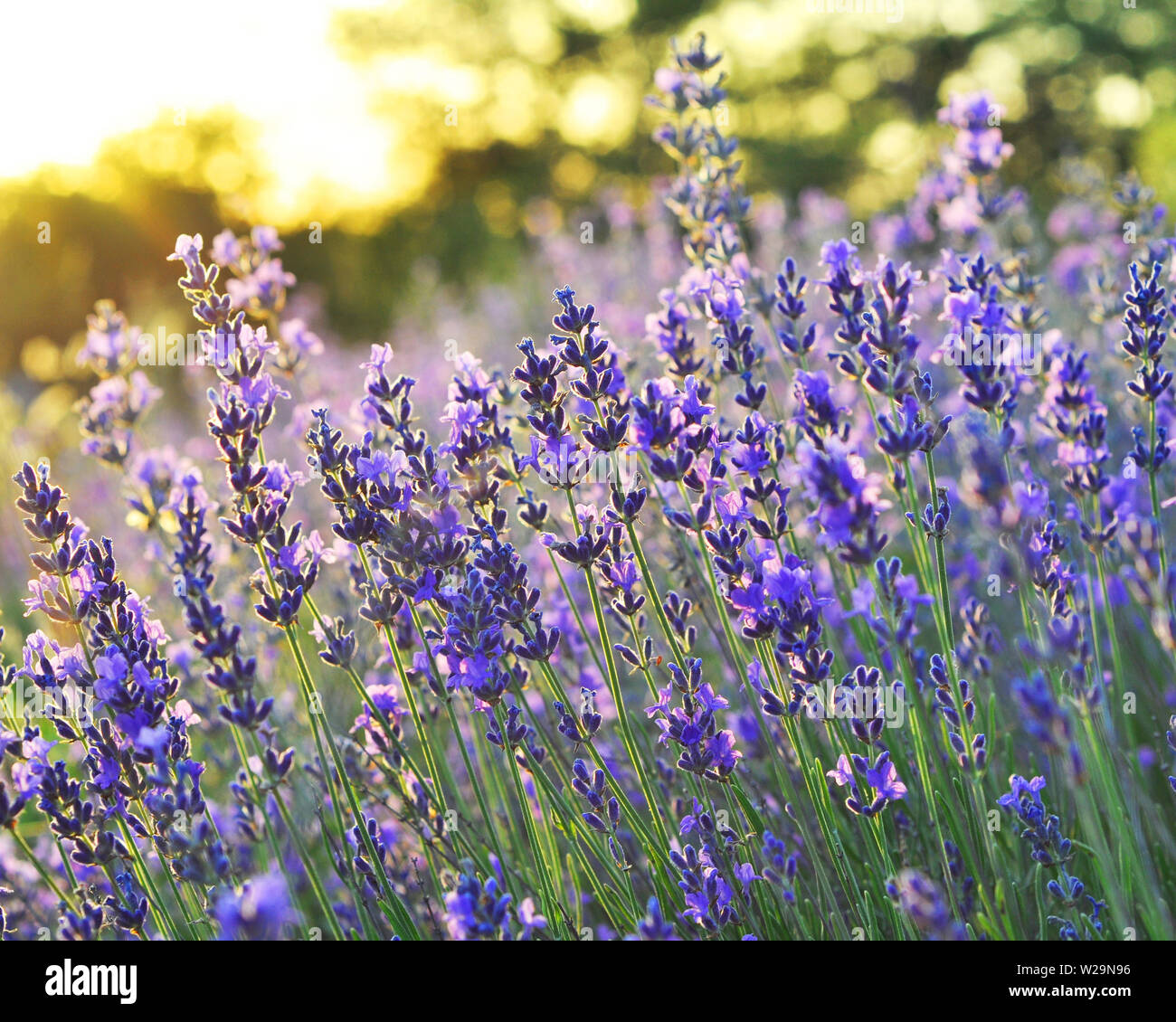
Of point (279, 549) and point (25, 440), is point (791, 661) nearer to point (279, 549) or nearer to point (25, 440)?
point (279, 549)

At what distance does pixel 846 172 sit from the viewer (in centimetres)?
1623

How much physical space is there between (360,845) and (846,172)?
16.6 meters

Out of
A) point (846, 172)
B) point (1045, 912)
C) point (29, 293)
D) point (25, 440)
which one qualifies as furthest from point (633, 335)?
point (846, 172)

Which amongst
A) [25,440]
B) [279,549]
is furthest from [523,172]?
[279,549]

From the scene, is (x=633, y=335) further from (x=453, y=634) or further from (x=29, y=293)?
(x=29, y=293)

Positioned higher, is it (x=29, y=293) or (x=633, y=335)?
(x=29, y=293)

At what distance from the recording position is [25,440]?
19.0 feet

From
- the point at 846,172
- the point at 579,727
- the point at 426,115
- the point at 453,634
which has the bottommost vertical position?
the point at 579,727

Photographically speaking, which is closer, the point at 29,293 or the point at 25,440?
the point at 25,440

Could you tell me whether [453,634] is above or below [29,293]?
below

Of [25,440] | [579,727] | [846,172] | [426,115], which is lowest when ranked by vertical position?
[579,727]
